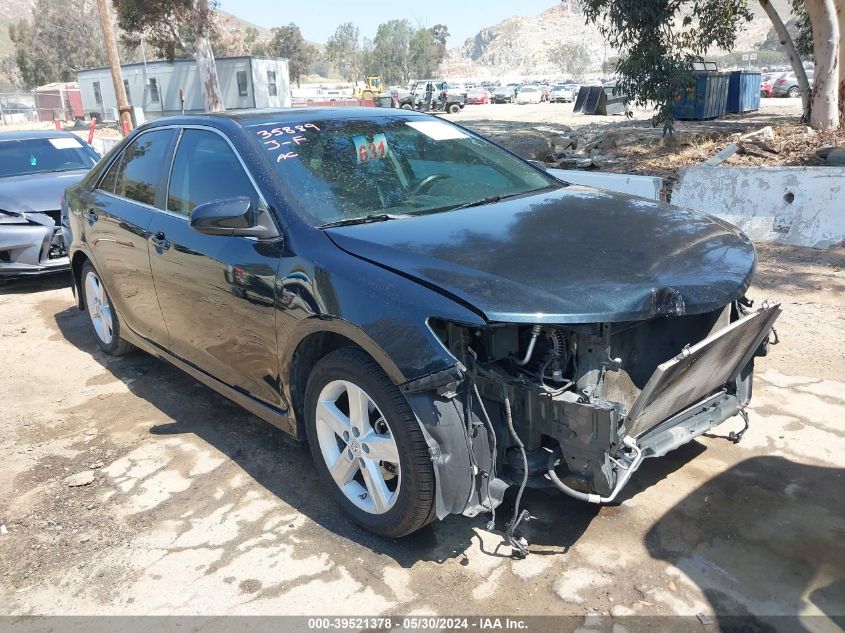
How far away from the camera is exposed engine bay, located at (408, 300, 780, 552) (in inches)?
99.1

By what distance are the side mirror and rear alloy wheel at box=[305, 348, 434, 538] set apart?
69 cm

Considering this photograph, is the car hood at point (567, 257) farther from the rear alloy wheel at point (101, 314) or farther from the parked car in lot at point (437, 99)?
the parked car in lot at point (437, 99)

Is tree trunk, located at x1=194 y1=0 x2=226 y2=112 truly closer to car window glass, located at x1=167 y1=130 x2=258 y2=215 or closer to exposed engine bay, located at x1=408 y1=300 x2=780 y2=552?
car window glass, located at x1=167 y1=130 x2=258 y2=215

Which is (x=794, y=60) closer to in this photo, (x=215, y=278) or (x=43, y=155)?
(x=43, y=155)

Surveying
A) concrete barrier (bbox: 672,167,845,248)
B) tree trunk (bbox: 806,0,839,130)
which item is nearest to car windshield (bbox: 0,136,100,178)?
concrete barrier (bbox: 672,167,845,248)

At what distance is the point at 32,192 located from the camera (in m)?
7.68

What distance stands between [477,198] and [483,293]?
122 cm

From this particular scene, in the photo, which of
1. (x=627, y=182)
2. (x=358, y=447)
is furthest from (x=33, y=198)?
(x=627, y=182)

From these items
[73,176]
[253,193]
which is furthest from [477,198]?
[73,176]

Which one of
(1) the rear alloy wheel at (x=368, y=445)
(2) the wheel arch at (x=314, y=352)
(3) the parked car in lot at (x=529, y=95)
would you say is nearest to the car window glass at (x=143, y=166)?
(2) the wheel arch at (x=314, y=352)

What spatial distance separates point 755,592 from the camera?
103 inches

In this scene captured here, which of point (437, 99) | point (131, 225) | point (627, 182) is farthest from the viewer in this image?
point (437, 99)

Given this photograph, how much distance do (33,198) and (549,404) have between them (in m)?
7.05

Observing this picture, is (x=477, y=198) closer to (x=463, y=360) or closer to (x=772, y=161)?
(x=463, y=360)
